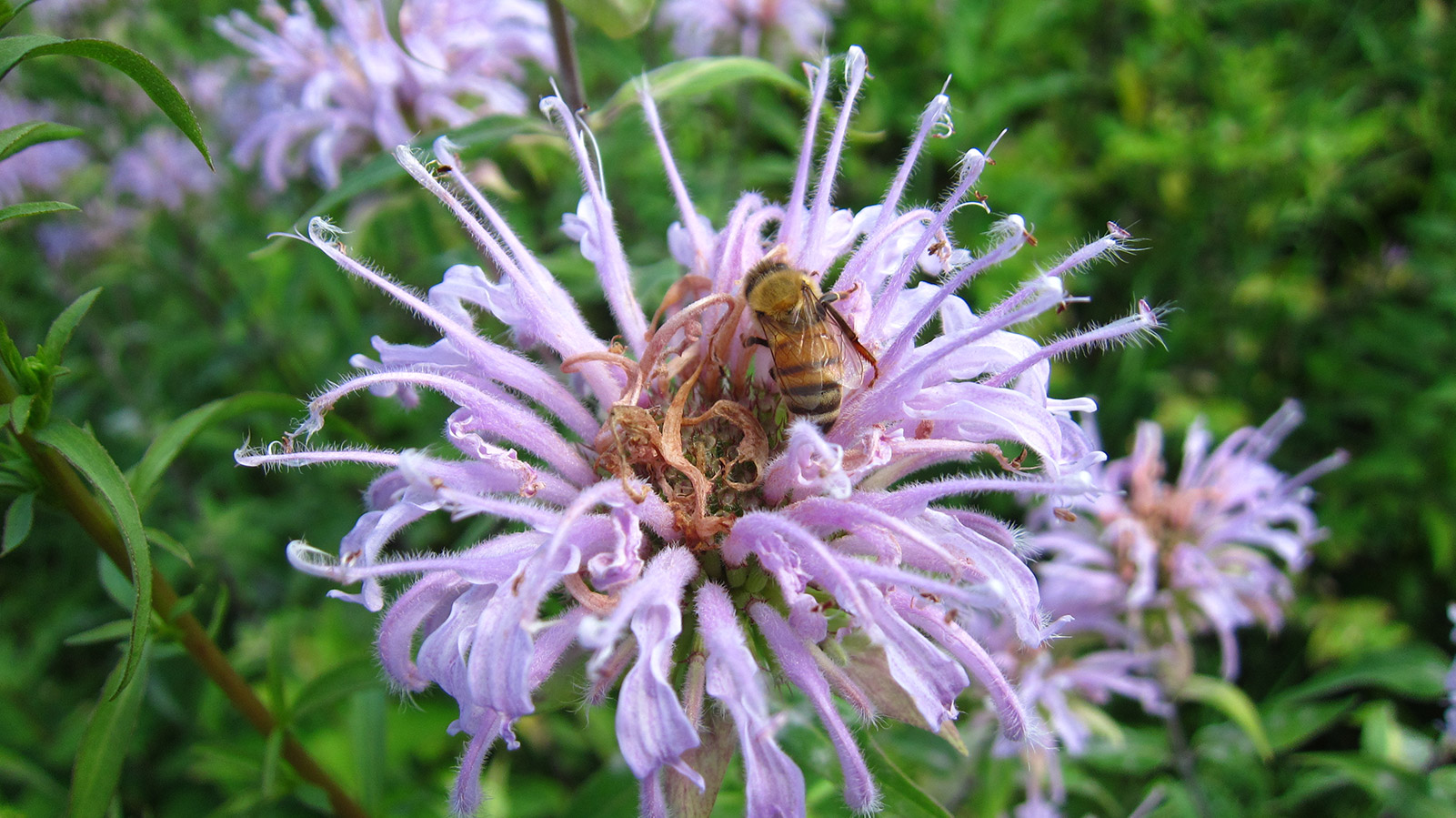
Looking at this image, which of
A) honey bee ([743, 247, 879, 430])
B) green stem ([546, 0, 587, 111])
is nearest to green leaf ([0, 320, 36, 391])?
honey bee ([743, 247, 879, 430])

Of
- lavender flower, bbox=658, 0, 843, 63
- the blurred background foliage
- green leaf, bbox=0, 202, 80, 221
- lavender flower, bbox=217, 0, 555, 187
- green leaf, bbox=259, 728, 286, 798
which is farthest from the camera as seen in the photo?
lavender flower, bbox=658, 0, 843, 63

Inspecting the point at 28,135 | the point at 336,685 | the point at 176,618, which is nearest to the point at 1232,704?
the point at 336,685

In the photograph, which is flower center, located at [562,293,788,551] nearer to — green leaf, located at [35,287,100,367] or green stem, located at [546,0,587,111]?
green leaf, located at [35,287,100,367]

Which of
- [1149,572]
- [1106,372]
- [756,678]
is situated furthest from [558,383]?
[1106,372]

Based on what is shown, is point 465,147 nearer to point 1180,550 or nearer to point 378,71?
point 378,71

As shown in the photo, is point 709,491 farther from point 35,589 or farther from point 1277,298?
point 35,589

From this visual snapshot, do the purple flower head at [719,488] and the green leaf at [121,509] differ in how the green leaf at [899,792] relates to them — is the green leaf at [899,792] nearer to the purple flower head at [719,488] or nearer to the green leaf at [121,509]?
the purple flower head at [719,488]

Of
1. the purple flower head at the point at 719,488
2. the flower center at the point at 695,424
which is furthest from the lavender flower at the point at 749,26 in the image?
the flower center at the point at 695,424
